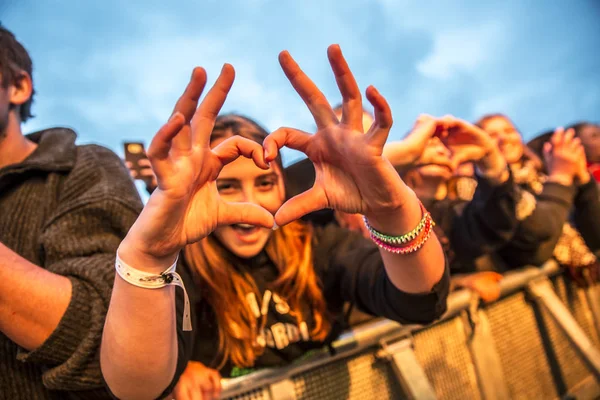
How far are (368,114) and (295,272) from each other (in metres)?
0.71

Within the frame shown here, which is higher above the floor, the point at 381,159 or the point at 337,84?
the point at 337,84

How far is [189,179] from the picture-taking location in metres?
0.46

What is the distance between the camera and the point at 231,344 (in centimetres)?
81

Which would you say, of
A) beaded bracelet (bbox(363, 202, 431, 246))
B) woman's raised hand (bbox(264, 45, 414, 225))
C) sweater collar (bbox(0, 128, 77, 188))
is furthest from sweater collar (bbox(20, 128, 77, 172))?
beaded bracelet (bbox(363, 202, 431, 246))

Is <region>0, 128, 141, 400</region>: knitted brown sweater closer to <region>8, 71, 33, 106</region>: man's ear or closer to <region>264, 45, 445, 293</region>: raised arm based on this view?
<region>8, 71, 33, 106</region>: man's ear

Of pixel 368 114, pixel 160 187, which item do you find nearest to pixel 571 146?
pixel 368 114

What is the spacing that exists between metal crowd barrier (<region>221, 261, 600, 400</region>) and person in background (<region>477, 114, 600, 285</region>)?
0.24 ft

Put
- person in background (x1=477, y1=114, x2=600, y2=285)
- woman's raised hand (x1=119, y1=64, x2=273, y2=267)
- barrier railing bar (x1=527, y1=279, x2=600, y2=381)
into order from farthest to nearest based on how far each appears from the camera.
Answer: person in background (x1=477, y1=114, x2=600, y2=285) < barrier railing bar (x1=527, y1=279, x2=600, y2=381) < woman's raised hand (x1=119, y1=64, x2=273, y2=267)

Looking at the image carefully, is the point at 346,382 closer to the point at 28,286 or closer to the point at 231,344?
the point at 231,344

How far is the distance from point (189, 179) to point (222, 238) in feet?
1.52

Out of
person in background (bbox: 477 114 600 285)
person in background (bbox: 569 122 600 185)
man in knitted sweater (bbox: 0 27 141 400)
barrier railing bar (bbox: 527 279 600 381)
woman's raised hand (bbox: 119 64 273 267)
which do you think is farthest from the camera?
person in background (bbox: 569 122 600 185)

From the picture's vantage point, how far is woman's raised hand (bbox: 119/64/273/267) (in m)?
0.44

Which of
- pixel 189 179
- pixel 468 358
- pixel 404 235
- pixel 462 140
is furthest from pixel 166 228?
pixel 468 358

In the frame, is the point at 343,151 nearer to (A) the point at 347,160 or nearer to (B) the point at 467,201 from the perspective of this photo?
(A) the point at 347,160
